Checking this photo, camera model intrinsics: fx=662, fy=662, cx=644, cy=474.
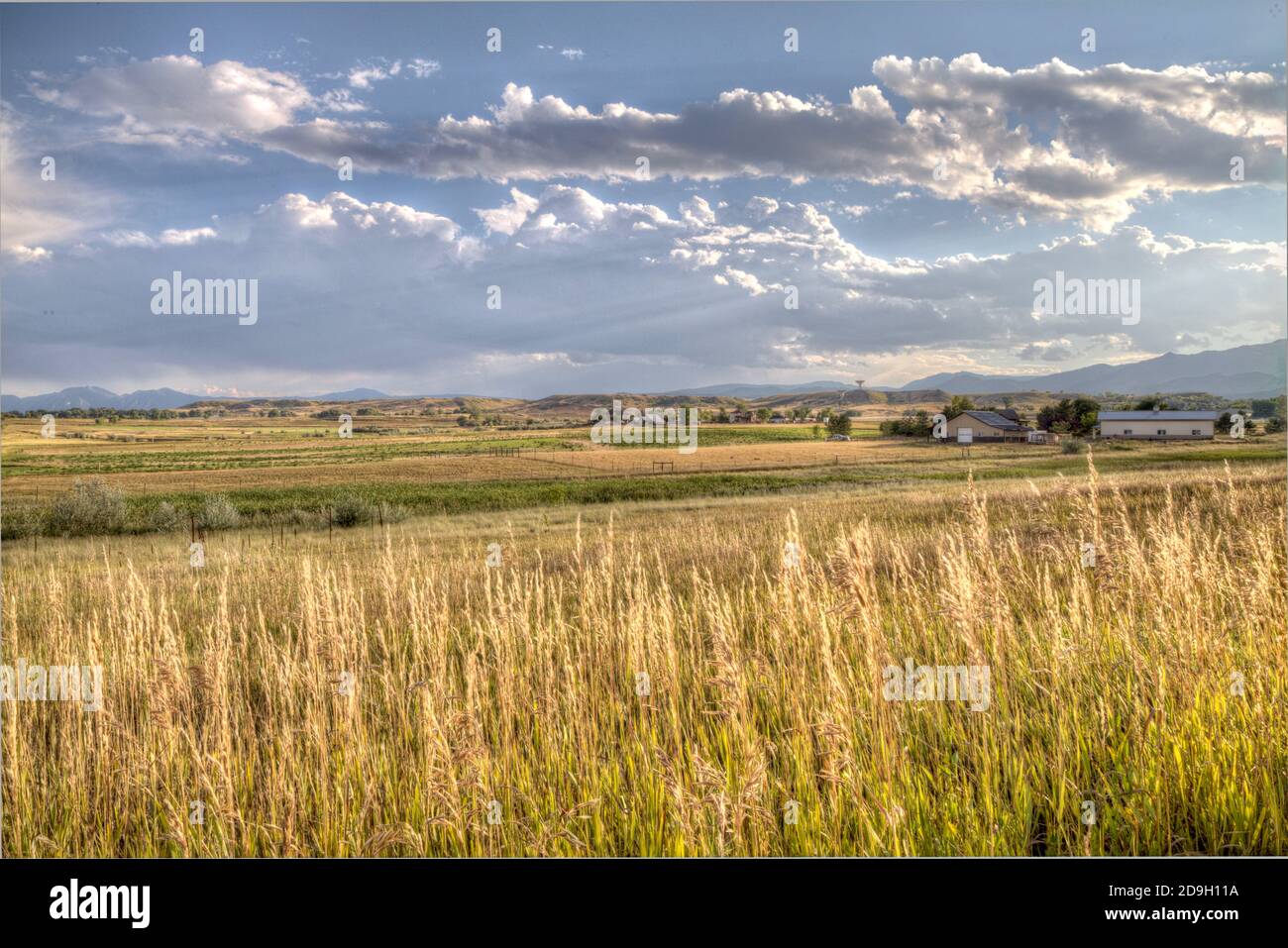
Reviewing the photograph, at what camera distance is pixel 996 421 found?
9150cm

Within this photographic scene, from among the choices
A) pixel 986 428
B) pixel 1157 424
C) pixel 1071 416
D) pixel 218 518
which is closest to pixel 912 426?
pixel 986 428

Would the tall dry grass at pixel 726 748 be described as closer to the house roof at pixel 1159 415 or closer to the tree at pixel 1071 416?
the house roof at pixel 1159 415

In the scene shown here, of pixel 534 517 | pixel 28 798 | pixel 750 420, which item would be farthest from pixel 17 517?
pixel 750 420

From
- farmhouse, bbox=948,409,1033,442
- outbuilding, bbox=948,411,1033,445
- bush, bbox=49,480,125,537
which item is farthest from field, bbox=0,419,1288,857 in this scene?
farmhouse, bbox=948,409,1033,442

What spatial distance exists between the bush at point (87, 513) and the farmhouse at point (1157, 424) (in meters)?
89.2

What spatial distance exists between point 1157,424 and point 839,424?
1638 inches

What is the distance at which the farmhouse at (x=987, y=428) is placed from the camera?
3447 inches

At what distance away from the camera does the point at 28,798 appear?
3.61 meters

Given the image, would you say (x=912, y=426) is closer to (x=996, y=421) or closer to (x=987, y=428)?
(x=987, y=428)

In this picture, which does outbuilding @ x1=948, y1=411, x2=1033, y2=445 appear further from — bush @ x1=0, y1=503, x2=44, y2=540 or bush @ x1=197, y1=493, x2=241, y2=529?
bush @ x1=0, y1=503, x2=44, y2=540

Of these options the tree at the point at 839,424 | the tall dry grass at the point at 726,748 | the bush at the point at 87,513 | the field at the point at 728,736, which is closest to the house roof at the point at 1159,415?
the tree at the point at 839,424
